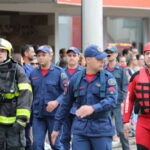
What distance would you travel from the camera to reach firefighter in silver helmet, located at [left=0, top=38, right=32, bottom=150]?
20.9ft

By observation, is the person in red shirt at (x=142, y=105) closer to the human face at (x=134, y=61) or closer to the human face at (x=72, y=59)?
the human face at (x=72, y=59)

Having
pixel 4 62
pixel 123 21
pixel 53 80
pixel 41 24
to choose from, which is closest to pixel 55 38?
pixel 41 24

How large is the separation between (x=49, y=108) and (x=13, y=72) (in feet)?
4.88

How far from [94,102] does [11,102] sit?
115 cm

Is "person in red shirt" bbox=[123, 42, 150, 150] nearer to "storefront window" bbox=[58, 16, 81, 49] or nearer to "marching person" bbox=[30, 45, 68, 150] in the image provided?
"marching person" bbox=[30, 45, 68, 150]

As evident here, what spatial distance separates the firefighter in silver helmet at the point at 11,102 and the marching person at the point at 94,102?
68 cm

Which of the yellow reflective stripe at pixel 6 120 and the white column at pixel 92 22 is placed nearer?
the yellow reflective stripe at pixel 6 120

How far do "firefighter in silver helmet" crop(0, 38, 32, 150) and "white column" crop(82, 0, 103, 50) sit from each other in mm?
4049

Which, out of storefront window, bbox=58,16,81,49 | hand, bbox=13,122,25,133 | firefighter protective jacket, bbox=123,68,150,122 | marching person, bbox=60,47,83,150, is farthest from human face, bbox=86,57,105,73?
storefront window, bbox=58,16,81,49

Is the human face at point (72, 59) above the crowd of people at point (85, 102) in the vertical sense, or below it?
above

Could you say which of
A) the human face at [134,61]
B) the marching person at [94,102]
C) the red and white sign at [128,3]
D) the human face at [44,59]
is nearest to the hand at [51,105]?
the human face at [44,59]

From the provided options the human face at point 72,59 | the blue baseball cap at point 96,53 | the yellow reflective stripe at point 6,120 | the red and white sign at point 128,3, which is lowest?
the yellow reflective stripe at point 6,120

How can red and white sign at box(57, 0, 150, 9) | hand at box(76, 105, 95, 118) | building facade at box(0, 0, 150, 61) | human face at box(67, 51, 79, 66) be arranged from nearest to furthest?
hand at box(76, 105, 95, 118) → human face at box(67, 51, 79, 66) → red and white sign at box(57, 0, 150, 9) → building facade at box(0, 0, 150, 61)

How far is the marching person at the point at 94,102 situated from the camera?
6.00 meters
